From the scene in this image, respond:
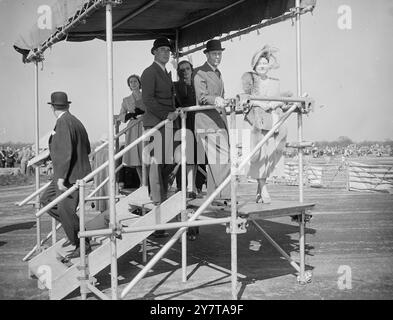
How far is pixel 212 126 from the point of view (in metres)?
6.54

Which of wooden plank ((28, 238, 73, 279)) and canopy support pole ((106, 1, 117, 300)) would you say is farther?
wooden plank ((28, 238, 73, 279))

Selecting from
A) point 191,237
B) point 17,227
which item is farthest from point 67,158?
point 17,227

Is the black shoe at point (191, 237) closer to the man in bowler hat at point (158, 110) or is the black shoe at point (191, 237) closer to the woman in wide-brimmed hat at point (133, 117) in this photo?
the woman in wide-brimmed hat at point (133, 117)

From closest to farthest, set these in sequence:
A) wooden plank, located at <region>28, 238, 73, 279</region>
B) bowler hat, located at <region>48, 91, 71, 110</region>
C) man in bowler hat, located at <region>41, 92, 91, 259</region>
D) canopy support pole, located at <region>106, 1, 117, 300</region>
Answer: canopy support pole, located at <region>106, 1, 117, 300</region> < wooden plank, located at <region>28, 238, 73, 279</region> < man in bowler hat, located at <region>41, 92, 91, 259</region> < bowler hat, located at <region>48, 91, 71, 110</region>

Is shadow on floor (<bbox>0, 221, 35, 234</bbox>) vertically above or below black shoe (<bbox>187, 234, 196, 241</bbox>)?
below

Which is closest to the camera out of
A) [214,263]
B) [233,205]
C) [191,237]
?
[233,205]

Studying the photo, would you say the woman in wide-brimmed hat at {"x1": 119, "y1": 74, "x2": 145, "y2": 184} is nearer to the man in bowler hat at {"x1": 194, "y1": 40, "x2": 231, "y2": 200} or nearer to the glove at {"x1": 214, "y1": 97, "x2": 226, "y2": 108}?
the man in bowler hat at {"x1": 194, "y1": 40, "x2": 231, "y2": 200}

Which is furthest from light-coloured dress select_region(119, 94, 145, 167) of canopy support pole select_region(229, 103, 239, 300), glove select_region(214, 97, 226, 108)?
canopy support pole select_region(229, 103, 239, 300)

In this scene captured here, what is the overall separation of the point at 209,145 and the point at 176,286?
2015 millimetres

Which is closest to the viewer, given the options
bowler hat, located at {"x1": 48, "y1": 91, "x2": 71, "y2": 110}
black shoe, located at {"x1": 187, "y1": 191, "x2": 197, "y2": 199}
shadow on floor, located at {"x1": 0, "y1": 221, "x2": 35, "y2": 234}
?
bowler hat, located at {"x1": 48, "y1": 91, "x2": 71, "y2": 110}

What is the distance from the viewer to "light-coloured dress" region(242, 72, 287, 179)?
22.0 feet

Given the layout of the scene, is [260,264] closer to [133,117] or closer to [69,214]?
[69,214]

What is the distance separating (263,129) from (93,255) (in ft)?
9.82
